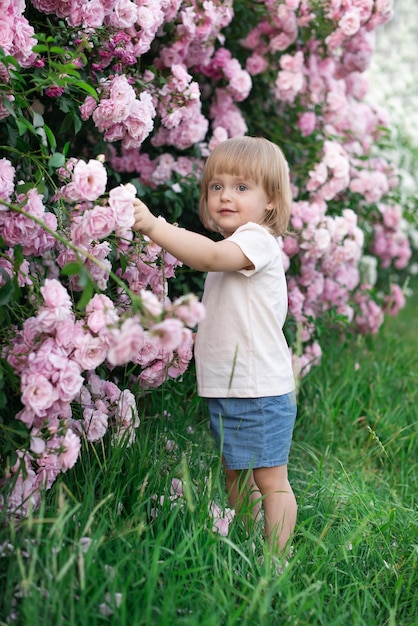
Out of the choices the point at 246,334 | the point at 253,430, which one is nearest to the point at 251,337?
the point at 246,334

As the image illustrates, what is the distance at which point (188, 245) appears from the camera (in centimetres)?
206

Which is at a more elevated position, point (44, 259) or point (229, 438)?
point (44, 259)

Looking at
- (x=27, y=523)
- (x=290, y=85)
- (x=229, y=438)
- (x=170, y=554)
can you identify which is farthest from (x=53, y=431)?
(x=290, y=85)

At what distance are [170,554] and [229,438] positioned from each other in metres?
0.45

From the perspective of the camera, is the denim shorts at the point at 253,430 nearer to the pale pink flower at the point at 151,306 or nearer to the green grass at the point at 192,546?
the green grass at the point at 192,546

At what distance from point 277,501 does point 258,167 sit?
103cm

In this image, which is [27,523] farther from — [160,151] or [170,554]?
[160,151]

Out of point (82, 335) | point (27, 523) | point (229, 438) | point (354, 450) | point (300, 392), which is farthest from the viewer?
point (300, 392)

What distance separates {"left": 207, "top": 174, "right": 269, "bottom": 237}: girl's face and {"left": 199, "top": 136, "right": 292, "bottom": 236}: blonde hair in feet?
0.06

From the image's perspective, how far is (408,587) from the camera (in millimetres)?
2055

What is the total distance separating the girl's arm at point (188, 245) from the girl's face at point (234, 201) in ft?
0.64

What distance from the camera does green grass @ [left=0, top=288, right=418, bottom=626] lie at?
1691mm

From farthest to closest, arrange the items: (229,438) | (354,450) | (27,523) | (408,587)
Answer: (354,450) → (229,438) → (408,587) → (27,523)

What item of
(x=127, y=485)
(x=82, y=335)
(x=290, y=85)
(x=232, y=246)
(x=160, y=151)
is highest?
(x=290, y=85)
